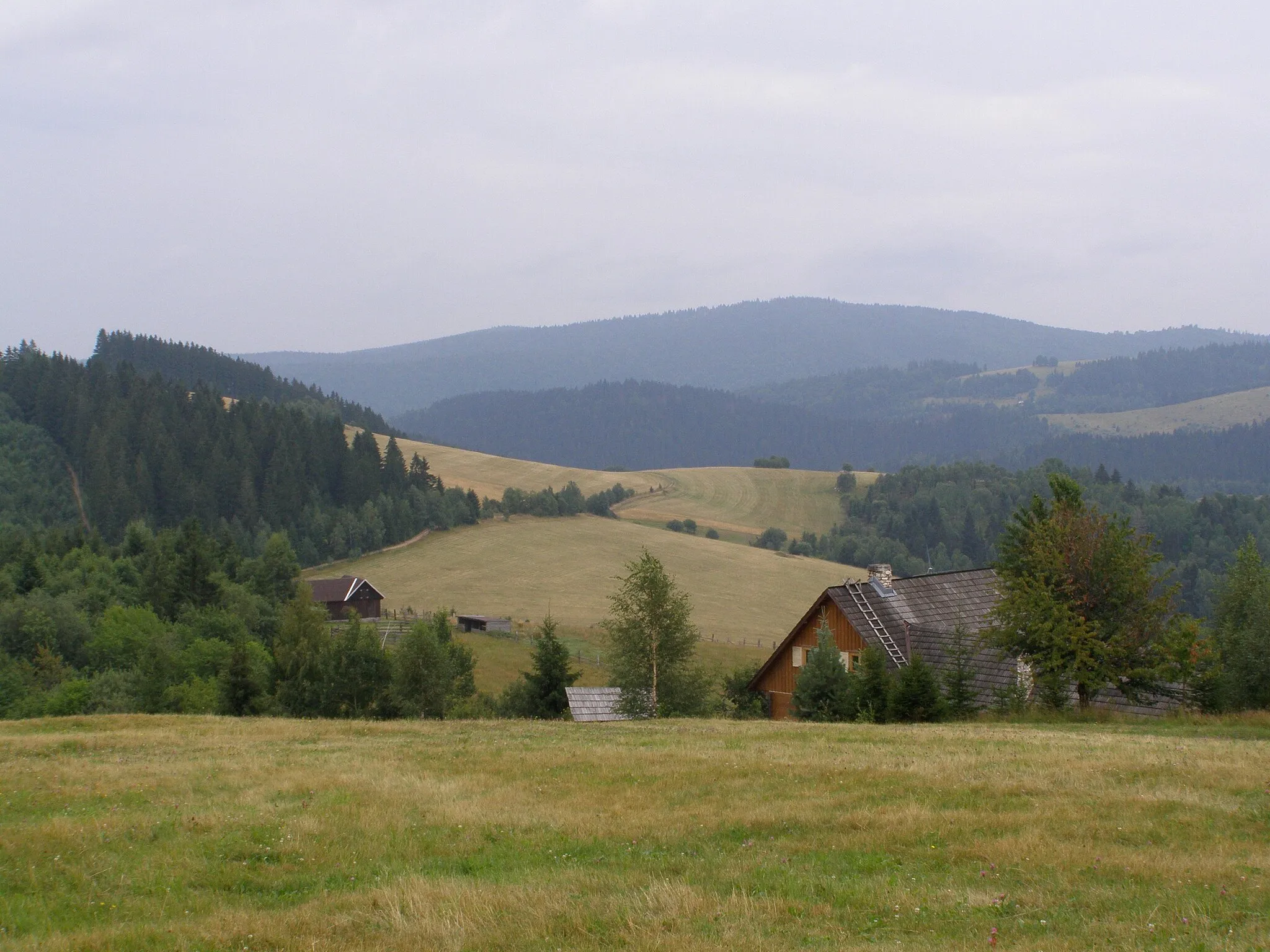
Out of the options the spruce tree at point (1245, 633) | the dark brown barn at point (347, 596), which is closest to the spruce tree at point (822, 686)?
the spruce tree at point (1245, 633)

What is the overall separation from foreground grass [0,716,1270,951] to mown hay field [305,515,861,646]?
74747mm

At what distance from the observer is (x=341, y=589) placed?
320 feet

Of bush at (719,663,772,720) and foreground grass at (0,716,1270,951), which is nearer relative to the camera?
foreground grass at (0,716,1270,951)

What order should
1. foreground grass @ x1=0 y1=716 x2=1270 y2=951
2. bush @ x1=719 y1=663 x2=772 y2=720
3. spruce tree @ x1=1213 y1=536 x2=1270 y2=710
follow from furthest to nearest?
bush @ x1=719 y1=663 x2=772 y2=720 < spruce tree @ x1=1213 y1=536 x2=1270 y2=710 < foreground grass @ x1=0 y1=716 x2=1270 y2=951

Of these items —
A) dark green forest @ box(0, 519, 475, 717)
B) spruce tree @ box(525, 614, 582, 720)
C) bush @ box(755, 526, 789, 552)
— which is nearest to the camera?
spruce tree @ box(525, 614, 582, 720)

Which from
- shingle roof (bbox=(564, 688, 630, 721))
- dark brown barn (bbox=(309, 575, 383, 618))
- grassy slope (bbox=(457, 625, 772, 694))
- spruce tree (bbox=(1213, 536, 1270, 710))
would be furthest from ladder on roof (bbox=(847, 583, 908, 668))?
dark brown barn (bbox=(309, 575, 383, 618))

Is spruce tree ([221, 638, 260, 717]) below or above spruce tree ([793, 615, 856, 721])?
below

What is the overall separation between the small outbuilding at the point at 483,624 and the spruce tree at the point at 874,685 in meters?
63.5

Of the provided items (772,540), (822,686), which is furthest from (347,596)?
(772,540)

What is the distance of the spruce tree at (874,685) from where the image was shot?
3130cm

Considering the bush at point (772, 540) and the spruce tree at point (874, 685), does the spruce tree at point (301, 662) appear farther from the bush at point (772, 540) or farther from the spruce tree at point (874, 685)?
the bush at point (772, 540)

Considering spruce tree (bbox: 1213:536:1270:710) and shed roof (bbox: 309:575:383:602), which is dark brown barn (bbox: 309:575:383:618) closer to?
shed roof (bbox: 309:575:383:602)

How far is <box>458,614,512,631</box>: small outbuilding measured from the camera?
92537 mm

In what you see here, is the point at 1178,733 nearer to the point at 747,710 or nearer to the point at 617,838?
the point at 617,838
